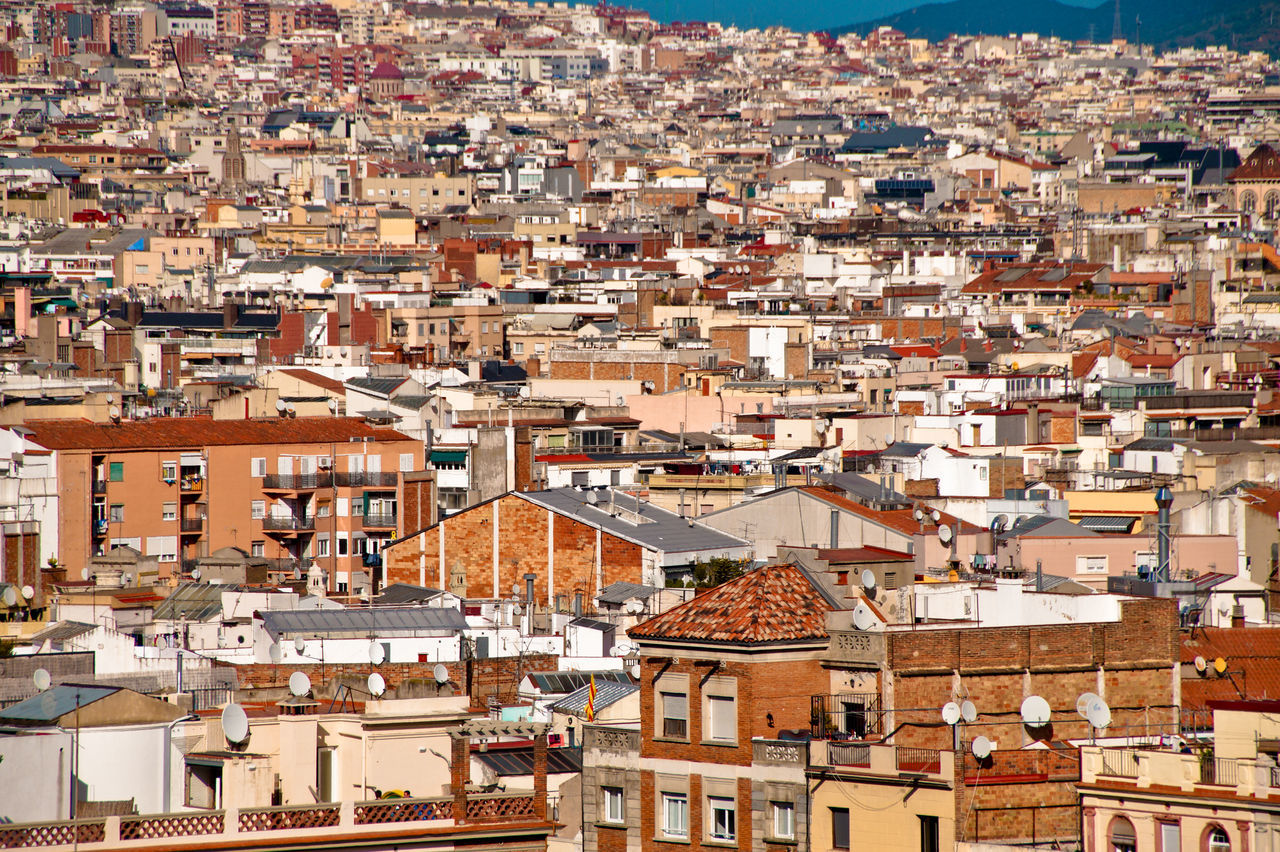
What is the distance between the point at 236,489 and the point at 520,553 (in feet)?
33.2

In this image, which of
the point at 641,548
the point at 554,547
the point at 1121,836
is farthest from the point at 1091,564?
the point at 1121,836

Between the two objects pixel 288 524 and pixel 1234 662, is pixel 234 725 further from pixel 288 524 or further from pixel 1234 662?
pixel 288 524

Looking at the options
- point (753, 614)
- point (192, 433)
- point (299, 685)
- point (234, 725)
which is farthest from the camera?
point (192, 433)

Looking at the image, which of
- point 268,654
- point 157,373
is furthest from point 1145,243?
point 268,654

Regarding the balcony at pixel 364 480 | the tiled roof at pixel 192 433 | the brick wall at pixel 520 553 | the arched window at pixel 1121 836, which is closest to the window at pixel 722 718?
the arched window at pixel 1121 836

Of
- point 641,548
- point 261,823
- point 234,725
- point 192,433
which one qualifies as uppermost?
point 192,433

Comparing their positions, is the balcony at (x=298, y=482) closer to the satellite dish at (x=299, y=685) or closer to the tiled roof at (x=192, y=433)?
the tiled roof at (x=192, y=433)

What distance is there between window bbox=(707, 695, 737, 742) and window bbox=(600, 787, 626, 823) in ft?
2.75

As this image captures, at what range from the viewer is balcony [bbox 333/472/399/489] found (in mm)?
42688

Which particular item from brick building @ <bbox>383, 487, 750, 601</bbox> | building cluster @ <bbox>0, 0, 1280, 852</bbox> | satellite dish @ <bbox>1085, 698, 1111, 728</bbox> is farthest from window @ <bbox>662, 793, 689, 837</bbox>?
brick building @ <bbox>383, 487, 750, 601</bbox>

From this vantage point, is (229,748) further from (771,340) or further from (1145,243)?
(1145,243)

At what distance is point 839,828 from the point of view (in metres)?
18.0

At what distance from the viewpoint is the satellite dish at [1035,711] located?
61.5 ft

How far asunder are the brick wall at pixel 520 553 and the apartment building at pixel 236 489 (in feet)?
20.5
